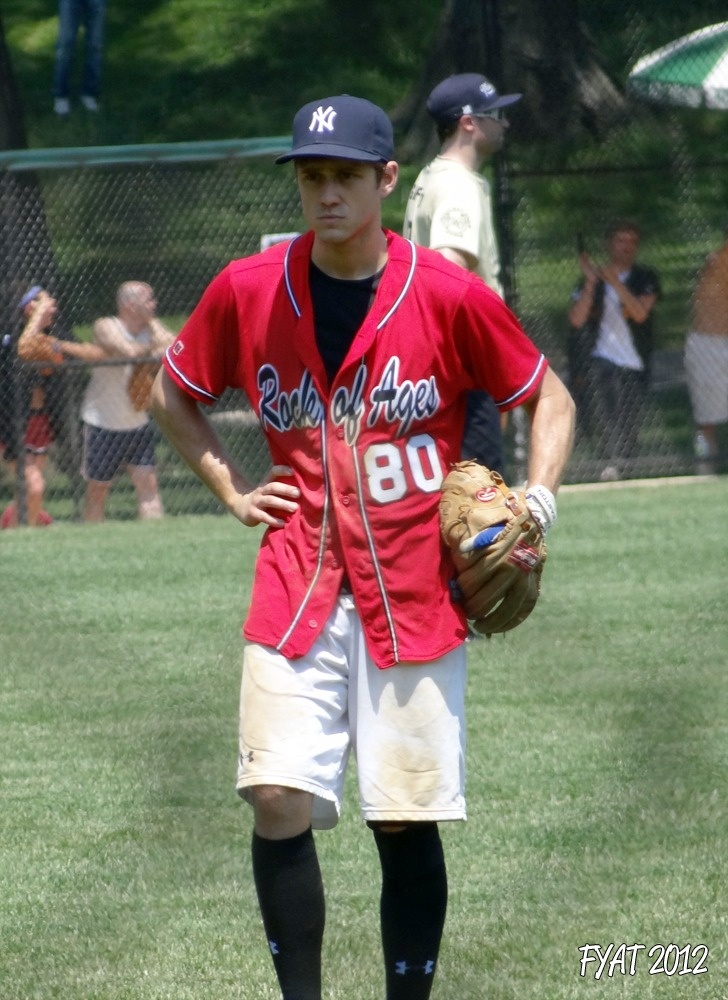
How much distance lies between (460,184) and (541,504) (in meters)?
3.17

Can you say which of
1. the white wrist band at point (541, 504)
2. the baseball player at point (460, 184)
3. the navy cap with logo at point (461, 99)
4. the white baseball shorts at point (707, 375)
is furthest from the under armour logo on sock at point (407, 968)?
the white baseball shorts at point (707, 375)

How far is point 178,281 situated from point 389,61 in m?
7.38

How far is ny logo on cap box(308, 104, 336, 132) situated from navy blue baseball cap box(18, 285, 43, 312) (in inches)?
274

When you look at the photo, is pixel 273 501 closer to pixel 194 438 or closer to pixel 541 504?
pixel 194 438

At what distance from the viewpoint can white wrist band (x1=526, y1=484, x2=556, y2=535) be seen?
288 cm

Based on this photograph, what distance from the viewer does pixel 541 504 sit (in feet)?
9.46

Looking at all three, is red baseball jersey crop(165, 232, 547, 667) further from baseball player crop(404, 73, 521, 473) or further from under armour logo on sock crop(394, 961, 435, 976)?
baseball player crop(404, 73, 521, 473)

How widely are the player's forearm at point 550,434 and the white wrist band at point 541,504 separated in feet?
0.08

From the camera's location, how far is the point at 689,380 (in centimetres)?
1062

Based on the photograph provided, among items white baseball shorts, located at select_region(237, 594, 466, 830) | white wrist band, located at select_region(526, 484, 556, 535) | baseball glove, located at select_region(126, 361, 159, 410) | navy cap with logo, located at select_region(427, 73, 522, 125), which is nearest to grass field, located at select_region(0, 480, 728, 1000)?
white baseball shorts, located at select_region(237, 594, 466, 830)

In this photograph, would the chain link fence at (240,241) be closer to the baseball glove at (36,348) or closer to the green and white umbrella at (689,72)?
the baseball glove at (36,348)

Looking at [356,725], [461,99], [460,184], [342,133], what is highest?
[461,99]

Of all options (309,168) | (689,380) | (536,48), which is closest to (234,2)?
(536,48)

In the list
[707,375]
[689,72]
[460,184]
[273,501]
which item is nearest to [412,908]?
[273,501]
